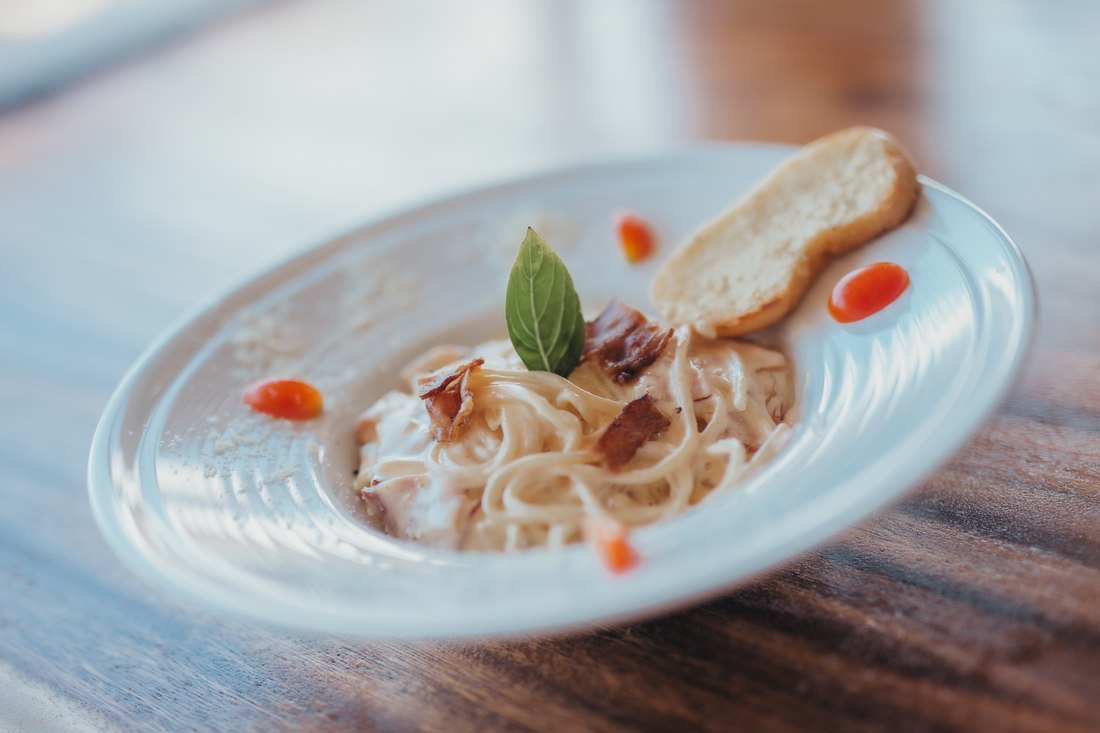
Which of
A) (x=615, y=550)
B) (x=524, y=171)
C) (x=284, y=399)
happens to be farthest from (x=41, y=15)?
(x=615, y=550)

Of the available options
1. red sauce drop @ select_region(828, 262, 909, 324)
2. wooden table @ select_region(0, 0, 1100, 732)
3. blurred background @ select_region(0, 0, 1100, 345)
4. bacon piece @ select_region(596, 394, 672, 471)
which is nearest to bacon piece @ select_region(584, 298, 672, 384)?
bacon piece @ select_region(596, 394, 672, 471)

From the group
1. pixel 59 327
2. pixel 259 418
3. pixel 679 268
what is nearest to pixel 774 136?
pixel 679 268

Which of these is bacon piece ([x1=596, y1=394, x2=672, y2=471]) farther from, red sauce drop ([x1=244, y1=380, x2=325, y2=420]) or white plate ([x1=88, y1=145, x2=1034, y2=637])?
red sauce drop ([x1=244, y1=380, x2=325, y2=420])

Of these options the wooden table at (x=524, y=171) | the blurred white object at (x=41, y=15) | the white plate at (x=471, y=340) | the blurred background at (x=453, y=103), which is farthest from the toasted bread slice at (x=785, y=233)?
the blurred white object at (x=41, y=15)

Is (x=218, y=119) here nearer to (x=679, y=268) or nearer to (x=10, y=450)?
(x=10, y=450)

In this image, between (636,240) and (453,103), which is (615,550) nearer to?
(636,240)

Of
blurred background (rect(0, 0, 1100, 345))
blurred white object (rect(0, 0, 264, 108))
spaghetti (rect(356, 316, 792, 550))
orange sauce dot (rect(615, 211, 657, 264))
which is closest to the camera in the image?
spaghetti (rect(356, 316, 792, 550))
